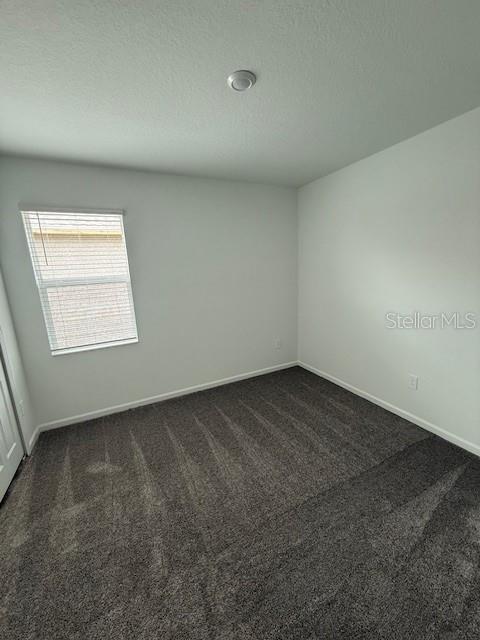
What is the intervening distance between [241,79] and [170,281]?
183cm

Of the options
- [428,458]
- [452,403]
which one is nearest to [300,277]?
[452,403]

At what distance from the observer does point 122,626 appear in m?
1.08

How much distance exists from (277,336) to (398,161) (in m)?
2.22

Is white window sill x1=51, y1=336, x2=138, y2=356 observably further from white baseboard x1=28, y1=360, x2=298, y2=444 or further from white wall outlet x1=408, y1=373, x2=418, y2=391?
white wall outlet x1=408, y1=373, x2=418, y2=391

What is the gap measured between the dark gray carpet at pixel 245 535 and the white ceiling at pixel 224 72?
7.77ft

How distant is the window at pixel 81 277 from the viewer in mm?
2293

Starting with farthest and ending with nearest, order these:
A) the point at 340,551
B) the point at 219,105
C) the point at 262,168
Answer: the point at 262,168 < the point at 219,105 < the point at 340,551

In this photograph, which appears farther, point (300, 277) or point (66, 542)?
point (300, 277)

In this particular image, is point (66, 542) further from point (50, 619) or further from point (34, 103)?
point (34, 103)

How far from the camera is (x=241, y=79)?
1342 millimetres

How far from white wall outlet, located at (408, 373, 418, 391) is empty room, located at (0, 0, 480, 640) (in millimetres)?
17

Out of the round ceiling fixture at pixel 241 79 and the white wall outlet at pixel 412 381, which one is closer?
the round ceiling fixture at pixel 241 79

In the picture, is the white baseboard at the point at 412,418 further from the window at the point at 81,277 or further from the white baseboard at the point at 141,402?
the window at the point at 81,277

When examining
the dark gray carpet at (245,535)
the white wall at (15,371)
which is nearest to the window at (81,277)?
the white wall at (15,371)
